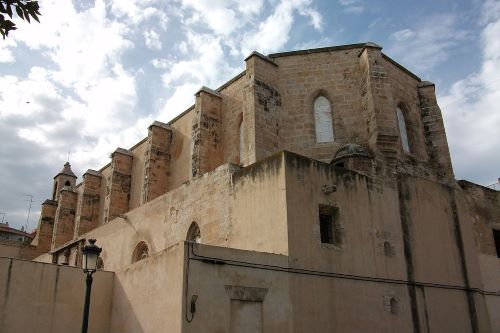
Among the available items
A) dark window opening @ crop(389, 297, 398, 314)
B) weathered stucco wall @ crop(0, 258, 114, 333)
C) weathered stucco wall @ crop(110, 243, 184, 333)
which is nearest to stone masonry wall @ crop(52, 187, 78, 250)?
weathered stucco wall @ crop(0, 258, 114, 333)

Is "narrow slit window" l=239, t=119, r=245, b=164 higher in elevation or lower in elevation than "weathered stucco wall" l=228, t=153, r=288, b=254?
higher

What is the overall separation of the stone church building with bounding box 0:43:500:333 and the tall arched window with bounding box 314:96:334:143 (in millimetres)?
52

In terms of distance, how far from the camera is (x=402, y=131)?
1803 centimetres

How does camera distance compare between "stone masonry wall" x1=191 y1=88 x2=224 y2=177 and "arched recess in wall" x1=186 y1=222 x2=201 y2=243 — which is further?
"stone masonry wall" x1=191 y1=88 x2=224 y2=177

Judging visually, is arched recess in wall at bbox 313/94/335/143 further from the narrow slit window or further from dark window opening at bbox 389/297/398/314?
dark window opening at bbox 389/297/398/314

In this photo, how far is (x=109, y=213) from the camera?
2338 centimetres

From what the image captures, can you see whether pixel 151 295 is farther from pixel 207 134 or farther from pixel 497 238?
pixel 497 238

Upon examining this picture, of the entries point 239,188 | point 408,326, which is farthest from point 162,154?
point 408,326

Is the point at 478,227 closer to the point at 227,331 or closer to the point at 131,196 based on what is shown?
the point at 227,331

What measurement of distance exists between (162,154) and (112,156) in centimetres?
454

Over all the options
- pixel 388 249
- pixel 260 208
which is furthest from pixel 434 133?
pixel 260 208

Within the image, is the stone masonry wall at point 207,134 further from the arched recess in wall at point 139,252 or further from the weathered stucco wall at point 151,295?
the weathered stucco wall at point 151,295

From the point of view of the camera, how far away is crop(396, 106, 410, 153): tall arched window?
699 inches

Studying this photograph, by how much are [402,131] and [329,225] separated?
7.02 metres
